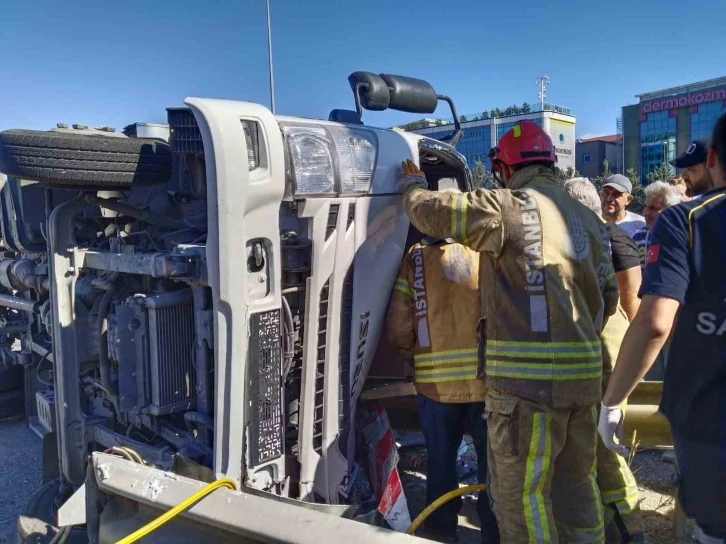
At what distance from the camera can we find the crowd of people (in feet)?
6.37

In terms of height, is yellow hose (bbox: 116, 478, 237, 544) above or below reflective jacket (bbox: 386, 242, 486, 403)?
below

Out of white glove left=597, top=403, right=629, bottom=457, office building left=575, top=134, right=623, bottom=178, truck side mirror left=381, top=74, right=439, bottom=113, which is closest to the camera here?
white glove left=597, top=403, right=629, bottom=457

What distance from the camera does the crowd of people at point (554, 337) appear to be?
6.37 feet

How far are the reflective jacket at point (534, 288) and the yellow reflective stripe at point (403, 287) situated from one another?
0.61 metres

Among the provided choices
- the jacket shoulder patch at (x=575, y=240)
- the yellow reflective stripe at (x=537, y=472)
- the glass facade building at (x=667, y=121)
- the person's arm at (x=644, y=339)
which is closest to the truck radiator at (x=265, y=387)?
the yellow reflective stripe at (x=537, y=472)

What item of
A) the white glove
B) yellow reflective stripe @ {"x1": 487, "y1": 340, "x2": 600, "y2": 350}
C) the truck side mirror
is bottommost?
the white glove

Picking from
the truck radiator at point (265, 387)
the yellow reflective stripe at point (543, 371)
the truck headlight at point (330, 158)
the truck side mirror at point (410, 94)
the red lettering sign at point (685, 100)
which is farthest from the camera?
the red lettering sign at point (685, 100)

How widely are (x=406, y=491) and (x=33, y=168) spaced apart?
2580mm

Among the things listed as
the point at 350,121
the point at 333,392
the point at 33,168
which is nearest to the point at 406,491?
the point at 333,392

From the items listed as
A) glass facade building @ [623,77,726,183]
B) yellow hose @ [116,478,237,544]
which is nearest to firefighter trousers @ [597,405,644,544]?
yellow hose @ [116,478,237,544]

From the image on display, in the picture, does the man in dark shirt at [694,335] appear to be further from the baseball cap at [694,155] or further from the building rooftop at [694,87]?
the building rooftop at [694,87]

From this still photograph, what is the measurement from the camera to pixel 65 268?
9.86 ft

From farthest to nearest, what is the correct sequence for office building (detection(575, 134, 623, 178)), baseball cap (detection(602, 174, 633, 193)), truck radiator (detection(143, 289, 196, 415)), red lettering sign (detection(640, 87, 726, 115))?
office building (detection(575, 134, 623, 178)) < red lettering sign (detection(640, 87, 726, 115)) < baseball cap (detection(602, 174, 633, 193)) < truck radiator (detection(143, 289, 196, 415))

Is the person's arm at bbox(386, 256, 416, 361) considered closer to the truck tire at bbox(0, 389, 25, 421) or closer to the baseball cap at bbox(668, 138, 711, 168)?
the baseball cap at bbox(668, 138, 711, 168)
